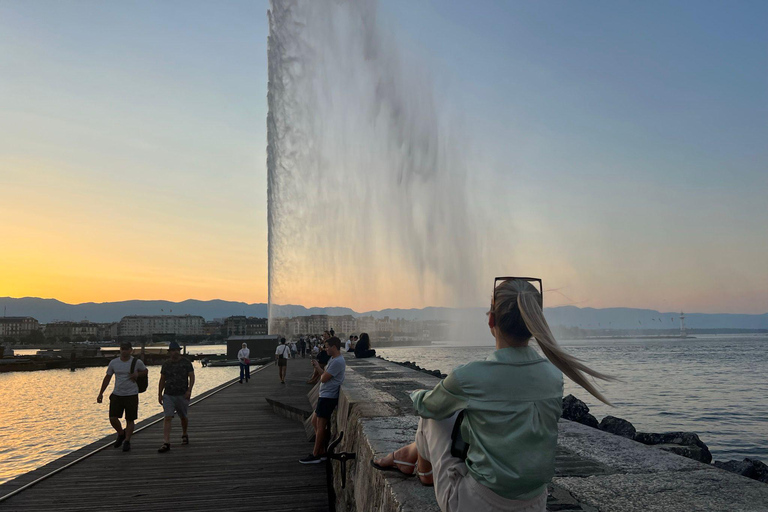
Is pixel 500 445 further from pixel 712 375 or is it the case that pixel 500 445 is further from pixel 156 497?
pixel 712 375

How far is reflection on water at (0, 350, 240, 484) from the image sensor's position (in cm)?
1606

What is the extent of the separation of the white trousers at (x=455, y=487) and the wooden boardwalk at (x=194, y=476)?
5137mm

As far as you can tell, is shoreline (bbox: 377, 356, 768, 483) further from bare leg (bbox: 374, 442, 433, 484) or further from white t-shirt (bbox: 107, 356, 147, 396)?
white t-shirt (bbox: 107, 356, 147, 396)

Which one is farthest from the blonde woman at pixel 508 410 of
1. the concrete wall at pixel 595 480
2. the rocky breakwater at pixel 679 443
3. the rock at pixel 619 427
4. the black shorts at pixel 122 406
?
the rock at pixel 619 427

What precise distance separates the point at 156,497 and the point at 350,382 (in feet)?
12.0

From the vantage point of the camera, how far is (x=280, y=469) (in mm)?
9164

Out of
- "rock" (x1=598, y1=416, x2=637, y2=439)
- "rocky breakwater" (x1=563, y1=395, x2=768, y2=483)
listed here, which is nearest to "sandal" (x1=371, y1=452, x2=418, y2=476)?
"rocky breakwater" (x1=563, y1=395, x2=768, y2=483)

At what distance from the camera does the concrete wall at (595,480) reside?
3088mm

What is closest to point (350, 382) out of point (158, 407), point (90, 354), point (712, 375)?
point (158, 407)

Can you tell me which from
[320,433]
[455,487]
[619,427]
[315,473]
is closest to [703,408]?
[619,427]

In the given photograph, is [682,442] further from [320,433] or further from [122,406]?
[122,406]

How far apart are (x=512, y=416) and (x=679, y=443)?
27.7ft

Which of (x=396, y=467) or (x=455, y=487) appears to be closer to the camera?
(x=455, y=487)

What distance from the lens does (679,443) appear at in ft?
30.0
